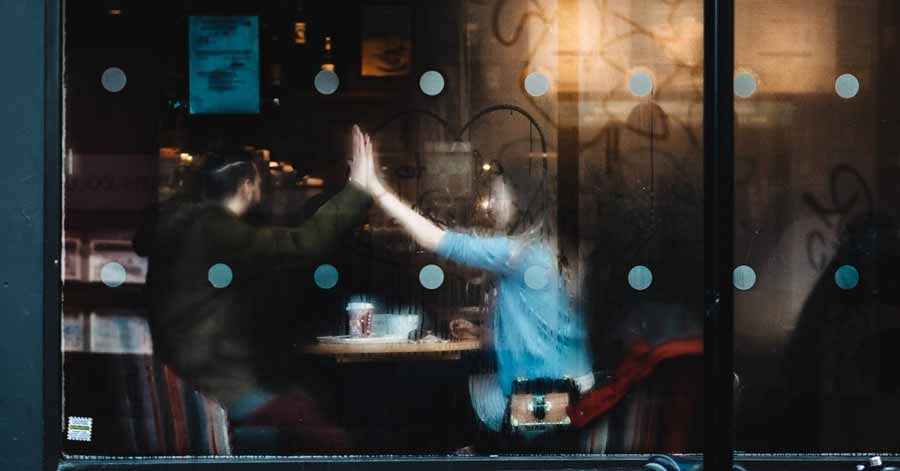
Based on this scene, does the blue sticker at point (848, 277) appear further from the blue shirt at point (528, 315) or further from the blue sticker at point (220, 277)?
the blue sticker at point (220, 277)

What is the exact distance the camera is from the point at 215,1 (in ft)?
18.1

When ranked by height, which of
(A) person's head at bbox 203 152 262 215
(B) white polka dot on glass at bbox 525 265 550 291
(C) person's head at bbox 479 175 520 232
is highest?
(A) person's head at bbox 203 152 262 215

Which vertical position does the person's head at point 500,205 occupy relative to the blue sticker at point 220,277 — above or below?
above

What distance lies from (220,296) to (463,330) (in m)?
1.23

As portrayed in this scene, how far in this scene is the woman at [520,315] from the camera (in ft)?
18.2

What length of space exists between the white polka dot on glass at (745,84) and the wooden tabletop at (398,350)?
1.82 m

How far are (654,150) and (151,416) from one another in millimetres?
2841

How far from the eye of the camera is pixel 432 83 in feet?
18.0

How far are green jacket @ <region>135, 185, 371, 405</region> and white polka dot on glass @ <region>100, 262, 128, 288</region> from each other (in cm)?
13

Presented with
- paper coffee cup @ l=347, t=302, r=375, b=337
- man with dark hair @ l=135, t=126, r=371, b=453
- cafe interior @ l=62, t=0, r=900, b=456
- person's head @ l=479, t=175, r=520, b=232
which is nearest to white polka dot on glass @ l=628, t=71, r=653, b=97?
cafe interior @ l=62, t=0, r=900, b=456

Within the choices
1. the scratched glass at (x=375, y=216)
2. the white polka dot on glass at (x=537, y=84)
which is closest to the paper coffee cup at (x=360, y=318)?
the scratched glass at (x=375, y=216)

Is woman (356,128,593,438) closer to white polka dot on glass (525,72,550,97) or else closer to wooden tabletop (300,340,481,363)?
wooden tabletop (300,340,481,363)

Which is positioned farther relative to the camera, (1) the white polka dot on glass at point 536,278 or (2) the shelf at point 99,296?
(1) the white polka dot on glass at point 536,278

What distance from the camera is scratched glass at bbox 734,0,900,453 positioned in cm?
552
